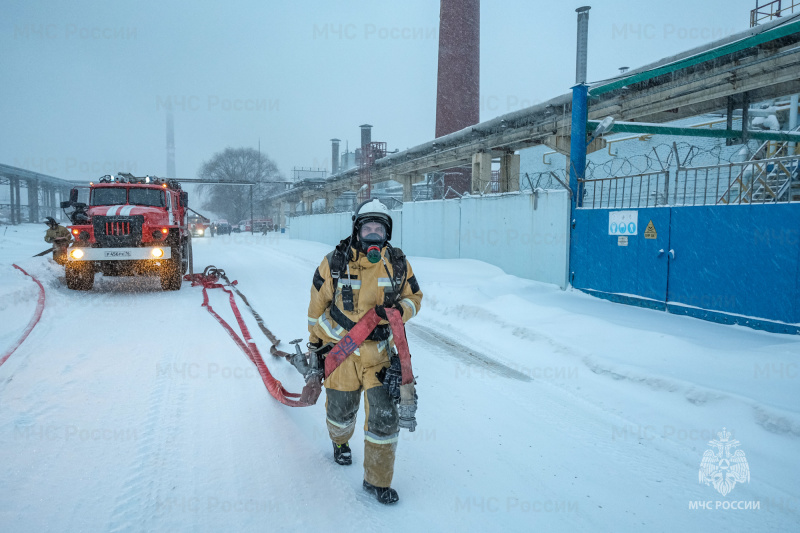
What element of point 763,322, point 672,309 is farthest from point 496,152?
point 763,322

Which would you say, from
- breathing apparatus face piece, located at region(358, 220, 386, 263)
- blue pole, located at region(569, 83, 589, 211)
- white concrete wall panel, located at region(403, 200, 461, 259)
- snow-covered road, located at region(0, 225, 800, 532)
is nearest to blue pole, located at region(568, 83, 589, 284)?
blue pole, located at region(569, 83, 589, 211)

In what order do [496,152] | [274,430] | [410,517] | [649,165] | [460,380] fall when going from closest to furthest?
[410,517], [274,430], [460,380], [649,165], [496,152]

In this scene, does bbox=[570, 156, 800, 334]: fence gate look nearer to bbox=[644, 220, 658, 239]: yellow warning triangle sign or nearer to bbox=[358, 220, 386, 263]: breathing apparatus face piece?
bbox=[644, 220, 658, 239]: yellow warning triangle sign

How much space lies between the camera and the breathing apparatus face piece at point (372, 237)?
3119mm

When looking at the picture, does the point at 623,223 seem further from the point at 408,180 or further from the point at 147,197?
the point at 408,180

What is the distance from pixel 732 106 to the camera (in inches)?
464

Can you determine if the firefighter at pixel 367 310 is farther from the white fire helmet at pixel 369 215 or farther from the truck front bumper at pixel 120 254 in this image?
the truck front bumper at pixel 120 254

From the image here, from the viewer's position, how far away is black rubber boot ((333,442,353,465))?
3574mm

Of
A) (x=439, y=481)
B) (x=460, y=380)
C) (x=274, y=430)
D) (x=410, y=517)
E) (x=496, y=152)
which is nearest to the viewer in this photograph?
(x=410, y=517)

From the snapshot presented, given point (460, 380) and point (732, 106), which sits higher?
point (732, 106)

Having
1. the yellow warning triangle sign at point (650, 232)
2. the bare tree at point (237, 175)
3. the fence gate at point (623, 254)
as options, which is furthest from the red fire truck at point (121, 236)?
the bare tree at point (237, 175)

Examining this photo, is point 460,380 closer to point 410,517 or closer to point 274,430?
point 274,430

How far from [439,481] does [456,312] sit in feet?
19.0

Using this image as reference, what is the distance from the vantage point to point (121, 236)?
10.6 metres
